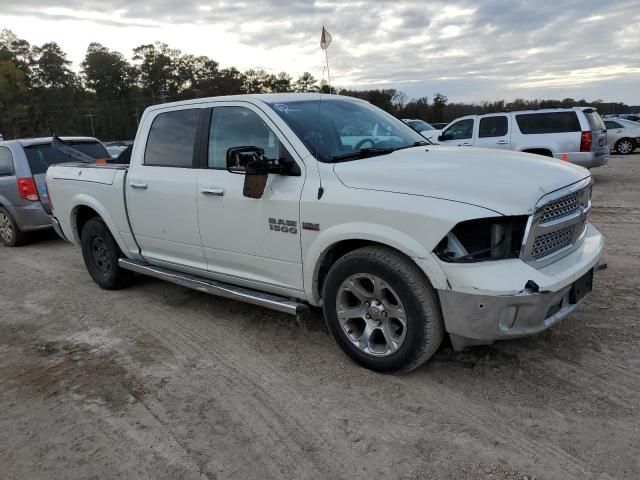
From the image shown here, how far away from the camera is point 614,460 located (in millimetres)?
2654

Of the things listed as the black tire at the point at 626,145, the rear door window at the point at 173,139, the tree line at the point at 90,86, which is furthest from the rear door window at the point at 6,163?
the tree line at the point at 90,86

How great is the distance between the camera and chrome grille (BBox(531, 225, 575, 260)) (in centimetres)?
323

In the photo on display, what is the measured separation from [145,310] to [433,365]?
3033mm

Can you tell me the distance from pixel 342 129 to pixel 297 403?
2.18 metres

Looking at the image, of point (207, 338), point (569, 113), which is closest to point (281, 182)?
point (207, 338)

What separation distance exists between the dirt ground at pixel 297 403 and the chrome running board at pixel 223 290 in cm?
39

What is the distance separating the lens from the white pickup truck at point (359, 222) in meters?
3.10

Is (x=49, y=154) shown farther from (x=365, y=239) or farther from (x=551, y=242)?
(x=551, y=242)

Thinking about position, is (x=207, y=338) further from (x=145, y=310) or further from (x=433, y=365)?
(x=433, y=365)

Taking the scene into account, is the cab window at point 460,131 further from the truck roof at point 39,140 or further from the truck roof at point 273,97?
the truck roof at point 273,97

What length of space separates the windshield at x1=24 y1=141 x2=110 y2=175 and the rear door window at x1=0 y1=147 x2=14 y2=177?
331 millimetres

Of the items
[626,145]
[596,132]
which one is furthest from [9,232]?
[626,145]

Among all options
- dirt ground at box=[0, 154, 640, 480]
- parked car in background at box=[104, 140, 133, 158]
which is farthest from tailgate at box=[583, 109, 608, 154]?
parked car in background at box=[104, 140, 133, 158]

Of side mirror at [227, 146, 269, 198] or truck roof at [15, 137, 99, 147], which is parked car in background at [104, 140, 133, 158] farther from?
side mirror at [227, 146, 269, 198]
